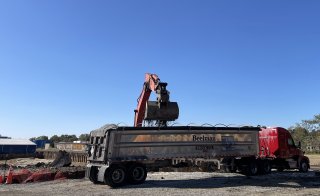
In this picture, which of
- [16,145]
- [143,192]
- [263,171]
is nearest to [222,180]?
[263,171]

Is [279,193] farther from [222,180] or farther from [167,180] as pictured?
[167,180]

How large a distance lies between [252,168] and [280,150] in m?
3.80

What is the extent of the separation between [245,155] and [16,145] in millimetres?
73520

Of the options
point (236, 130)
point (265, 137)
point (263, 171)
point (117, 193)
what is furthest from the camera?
point (265, 137)

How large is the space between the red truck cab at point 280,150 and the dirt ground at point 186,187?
4.50 m

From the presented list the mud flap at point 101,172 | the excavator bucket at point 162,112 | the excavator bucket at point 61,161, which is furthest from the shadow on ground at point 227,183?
the excavator bucket at point 61,161

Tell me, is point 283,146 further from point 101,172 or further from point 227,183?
point 101,172

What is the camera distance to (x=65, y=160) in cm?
3134

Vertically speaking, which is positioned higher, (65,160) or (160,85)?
(160,85)

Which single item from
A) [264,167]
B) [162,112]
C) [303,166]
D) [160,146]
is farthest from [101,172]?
[303,166]

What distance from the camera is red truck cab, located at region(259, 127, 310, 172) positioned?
24656mm

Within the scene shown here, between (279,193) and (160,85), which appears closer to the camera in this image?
(279,193)

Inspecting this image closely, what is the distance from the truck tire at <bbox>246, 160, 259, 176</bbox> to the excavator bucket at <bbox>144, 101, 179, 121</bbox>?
17.1ft

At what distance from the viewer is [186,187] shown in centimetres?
1661
